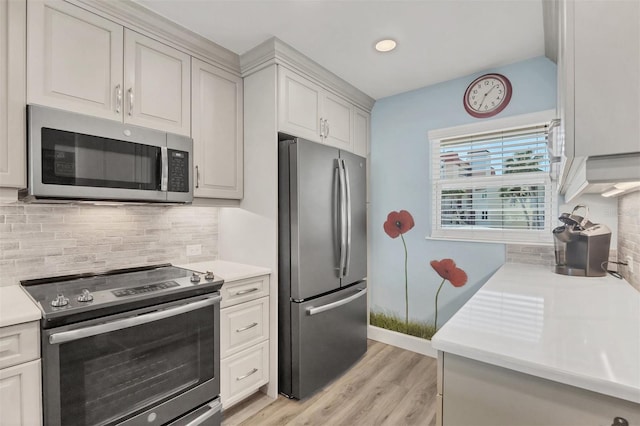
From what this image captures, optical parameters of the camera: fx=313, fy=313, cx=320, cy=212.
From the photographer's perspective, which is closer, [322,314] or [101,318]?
[101,318]

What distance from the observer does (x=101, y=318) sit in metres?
1.36

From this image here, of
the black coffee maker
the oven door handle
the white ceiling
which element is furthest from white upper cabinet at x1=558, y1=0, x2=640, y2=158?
the oven door handle

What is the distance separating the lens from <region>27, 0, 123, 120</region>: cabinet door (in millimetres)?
1443

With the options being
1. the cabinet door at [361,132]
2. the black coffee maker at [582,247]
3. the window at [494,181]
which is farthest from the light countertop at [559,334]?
the cabinet door at [361,132]

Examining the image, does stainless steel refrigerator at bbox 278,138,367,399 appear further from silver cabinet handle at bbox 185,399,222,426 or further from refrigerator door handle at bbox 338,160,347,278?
silver cabinet handle at bbox 185,399,222,426

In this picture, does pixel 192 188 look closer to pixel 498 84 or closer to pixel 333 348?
pixel 333 348

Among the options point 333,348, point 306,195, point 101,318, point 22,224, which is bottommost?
point 333,348

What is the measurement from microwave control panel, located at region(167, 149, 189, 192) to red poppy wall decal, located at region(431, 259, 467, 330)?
2132mm

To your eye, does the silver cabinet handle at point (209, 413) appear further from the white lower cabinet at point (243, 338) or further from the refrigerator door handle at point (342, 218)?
the refrigerator door handle at point (342, 218)

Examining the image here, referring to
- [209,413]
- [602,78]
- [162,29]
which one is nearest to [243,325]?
[209,413]

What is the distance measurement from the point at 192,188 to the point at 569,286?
223 cm

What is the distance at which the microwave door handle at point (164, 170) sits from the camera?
183 centimetres

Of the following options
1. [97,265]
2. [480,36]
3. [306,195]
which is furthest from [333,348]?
[480,36]

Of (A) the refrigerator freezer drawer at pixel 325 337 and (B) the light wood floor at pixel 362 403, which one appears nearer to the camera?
(B) the light wood floor at pixel 362 403
